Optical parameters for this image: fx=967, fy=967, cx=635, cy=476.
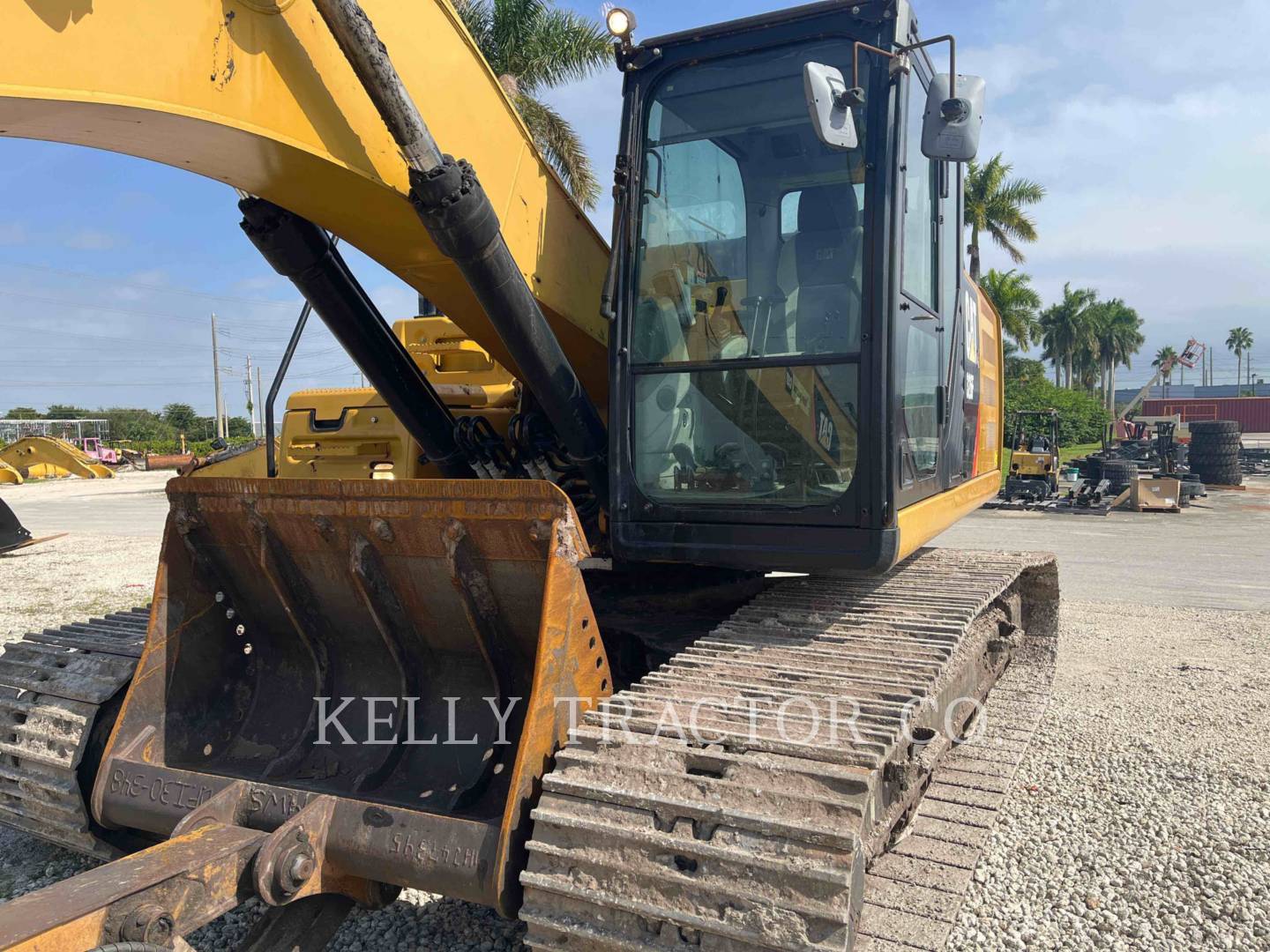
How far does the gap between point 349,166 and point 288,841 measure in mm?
1817

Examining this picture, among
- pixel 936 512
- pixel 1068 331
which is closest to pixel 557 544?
pixel 936 512

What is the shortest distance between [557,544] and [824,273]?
1.30m

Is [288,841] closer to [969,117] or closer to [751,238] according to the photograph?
[751,238]

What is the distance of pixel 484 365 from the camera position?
15.5 feet

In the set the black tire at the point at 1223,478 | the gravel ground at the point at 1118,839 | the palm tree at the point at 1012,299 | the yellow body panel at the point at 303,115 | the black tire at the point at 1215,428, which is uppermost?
the palm tree at the point at 1012,299

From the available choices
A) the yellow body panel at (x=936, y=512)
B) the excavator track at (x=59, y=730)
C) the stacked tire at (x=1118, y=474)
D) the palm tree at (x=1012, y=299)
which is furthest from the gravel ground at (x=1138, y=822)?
the palm tree at (x=1012, y=299)

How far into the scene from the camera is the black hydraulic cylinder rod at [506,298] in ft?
9.24

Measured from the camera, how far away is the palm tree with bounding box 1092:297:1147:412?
8219 centimetres

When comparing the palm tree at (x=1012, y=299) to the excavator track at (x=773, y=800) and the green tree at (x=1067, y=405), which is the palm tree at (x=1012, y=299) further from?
Answer: the excavator track at (x=773, y=800)

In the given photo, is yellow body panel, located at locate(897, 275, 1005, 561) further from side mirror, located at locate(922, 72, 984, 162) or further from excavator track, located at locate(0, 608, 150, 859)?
excavator track, located at locate(0, 608, 150, 859)

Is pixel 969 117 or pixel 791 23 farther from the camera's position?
pixel 791 23

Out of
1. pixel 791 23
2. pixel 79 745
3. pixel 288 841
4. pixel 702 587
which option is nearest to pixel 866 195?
pixel 791 23

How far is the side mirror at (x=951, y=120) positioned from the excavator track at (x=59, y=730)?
320 centimetres

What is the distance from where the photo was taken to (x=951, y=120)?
286 cm
